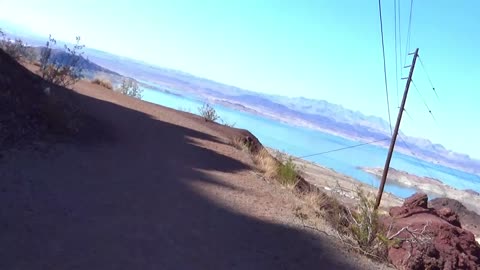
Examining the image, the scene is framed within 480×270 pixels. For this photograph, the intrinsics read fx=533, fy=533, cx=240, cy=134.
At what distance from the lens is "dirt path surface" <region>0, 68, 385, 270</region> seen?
590 cm

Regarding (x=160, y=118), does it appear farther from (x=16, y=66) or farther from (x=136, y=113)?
(x=16, y=66)

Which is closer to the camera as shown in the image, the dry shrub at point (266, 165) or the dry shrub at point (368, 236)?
the dry shrub at point (368, 236)

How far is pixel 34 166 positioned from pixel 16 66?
5046 mm

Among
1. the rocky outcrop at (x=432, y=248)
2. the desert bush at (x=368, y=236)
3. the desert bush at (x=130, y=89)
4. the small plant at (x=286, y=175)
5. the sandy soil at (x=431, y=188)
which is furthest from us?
the sandy soil at (x=431, y=188)

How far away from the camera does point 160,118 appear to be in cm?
2059

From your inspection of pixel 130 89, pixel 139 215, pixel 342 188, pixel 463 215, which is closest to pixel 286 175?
pixel 139 215

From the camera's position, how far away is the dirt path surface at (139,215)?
590 centimetres

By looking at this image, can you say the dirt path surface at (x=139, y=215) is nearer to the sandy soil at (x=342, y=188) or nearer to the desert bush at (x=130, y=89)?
the sandy soil at (x=342, y=188)

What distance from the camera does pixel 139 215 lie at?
7.64 meters

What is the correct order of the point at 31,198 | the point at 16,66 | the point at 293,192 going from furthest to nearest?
the point at 293,192
the point at 16,66
the point at 31,198

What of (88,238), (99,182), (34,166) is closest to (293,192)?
(99,182)

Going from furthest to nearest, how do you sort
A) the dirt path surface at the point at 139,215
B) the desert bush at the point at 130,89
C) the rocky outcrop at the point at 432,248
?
the desert bush at the point at 130,89
the rocky outcrop at the point at 432,248
the dirt path surface at the point at 139,215


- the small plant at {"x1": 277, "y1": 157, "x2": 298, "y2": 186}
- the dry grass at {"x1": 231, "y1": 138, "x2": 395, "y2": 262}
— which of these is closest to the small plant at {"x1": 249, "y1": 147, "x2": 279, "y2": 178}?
the small plant at {"x1": 277, "y1": 157, "x2": 298, "y2": 186}

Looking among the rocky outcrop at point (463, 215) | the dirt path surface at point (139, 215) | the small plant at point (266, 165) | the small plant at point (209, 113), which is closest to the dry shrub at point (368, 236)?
the dirt path surface at point (139, 215)
